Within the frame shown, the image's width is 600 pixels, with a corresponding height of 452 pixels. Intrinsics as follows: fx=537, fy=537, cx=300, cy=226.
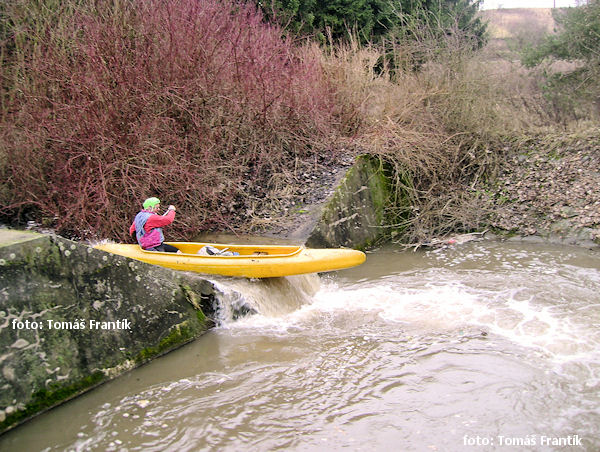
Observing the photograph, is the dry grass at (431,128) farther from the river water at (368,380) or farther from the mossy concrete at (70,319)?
the mossy concrete at (70,319)

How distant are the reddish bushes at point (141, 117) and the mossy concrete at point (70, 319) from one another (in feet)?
10.6

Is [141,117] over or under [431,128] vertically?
over

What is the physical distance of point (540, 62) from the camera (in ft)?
50.5

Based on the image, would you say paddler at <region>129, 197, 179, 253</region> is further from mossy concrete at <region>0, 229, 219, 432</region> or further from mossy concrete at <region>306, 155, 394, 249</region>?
mossy concrete at <region>306, 155, 394, 249</region>

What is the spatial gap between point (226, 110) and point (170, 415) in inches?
262

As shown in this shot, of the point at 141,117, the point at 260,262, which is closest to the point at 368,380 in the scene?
the point at 260,262

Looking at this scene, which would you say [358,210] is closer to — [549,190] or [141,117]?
[549,190]

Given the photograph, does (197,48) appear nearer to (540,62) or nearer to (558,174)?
(558,174)

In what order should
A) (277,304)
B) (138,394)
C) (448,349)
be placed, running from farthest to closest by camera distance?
1. (277,304)
2. (448,349)
3. (138,394)

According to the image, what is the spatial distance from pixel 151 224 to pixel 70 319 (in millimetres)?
2457

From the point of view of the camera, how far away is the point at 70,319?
4.82 m

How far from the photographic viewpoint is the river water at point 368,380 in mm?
4027

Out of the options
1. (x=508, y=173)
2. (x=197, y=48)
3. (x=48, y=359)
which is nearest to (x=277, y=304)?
(x=48, y=359)

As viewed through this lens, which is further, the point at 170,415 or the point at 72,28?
the point at 72,28
